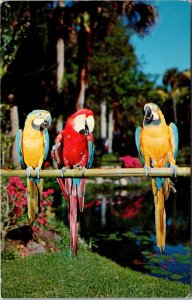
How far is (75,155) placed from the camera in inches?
115

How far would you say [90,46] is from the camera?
9023 millimetres

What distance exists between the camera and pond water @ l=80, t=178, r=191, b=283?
17.0 ft

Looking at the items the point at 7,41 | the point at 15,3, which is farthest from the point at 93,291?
the point at 15,3

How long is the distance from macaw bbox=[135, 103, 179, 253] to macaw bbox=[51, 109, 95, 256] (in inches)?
15.1

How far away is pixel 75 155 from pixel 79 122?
0.85 ft

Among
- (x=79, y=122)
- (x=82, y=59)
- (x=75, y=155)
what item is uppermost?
(x=82, y=59)

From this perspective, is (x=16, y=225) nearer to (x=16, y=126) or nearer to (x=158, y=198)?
(x=158, y=198)

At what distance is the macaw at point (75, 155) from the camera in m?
2.79

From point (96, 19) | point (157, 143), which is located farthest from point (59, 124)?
point (157, 143)

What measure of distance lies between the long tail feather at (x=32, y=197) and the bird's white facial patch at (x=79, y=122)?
484 millimetres

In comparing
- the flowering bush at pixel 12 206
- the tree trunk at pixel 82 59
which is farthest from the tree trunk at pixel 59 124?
the flowering bush at pixel 12 206

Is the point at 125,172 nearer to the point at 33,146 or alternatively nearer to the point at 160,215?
the point at 160,215

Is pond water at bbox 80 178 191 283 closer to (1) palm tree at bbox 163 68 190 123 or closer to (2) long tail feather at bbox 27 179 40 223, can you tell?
(2) long tail feather at bbox 27 179 40 223

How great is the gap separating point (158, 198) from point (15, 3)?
15.6 ft
